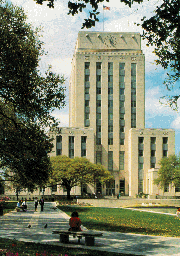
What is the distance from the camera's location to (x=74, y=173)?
80.9 metres

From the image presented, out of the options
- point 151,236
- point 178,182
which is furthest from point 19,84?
point 178,182

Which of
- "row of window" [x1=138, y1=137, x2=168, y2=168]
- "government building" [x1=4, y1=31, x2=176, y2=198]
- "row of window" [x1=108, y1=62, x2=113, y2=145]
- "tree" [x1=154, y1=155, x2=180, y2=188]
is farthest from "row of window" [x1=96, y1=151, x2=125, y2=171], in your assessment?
"tree" [x1=154, y1=155, x2=180, y2=188]

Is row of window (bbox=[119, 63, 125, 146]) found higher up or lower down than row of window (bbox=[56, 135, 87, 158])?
higher up

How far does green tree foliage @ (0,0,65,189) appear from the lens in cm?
2238

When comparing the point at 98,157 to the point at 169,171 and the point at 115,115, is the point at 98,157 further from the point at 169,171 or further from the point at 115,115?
the point at 169,171

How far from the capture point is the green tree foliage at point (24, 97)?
22.4 meters

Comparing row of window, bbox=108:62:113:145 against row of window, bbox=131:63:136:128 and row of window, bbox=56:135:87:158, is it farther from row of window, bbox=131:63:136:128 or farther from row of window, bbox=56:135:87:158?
row of window, bbox=56:135:87:158

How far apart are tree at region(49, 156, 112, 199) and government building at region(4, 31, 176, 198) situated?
21.0 metres

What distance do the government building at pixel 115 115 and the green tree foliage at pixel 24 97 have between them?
8219cm

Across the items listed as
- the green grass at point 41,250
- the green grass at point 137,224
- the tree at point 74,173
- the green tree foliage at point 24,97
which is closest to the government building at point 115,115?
the tree at point 74,173

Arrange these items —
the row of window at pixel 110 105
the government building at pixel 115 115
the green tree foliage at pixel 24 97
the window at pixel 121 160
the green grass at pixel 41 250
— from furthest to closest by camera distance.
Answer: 1. the row of window at pixel 110 105
2. the window at pixel 121 160
3. the government building at pixel 115 115
4. the green tree foliage at pixel 24 97
5. the green grass at pixel 41 250

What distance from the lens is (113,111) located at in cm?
A: 11462

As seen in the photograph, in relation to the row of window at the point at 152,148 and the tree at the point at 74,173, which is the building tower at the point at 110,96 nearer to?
the row of window at the point at 152,148

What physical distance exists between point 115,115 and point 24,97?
92.7 m
